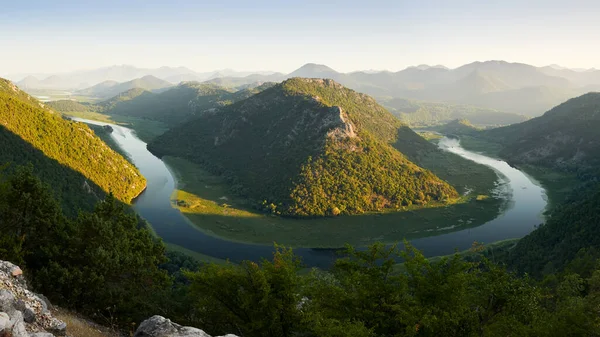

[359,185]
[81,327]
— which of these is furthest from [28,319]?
[359,185]

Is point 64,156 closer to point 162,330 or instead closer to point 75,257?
point 75,257

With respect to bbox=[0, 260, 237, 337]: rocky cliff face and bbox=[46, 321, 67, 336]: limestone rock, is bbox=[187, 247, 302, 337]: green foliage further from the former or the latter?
bbox=[46, 321, 67, 336]: limestone rock

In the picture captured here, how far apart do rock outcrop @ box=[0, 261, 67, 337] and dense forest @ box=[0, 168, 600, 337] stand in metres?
9.22

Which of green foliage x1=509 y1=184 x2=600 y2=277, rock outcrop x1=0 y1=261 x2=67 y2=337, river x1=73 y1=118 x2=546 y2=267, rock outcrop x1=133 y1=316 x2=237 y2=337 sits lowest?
river x1=73 y1=118 x2=546 y2=267

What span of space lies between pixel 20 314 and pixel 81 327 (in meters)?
7.68

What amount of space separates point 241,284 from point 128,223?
2632 cm

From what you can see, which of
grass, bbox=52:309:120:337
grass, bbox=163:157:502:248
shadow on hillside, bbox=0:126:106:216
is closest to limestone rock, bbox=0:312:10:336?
grass, bbox=52:309:120:337

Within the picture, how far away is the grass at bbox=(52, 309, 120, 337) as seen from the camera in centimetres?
2376

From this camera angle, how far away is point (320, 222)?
144750 mm

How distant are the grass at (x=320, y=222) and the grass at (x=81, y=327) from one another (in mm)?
98038

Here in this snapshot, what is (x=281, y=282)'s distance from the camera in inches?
1240

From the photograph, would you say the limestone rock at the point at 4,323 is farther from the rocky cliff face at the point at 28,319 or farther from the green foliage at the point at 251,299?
the green foliage at the point at 251,299

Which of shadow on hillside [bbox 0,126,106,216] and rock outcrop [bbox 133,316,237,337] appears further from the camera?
shadow on hillside [bbox 0,126,106,216]

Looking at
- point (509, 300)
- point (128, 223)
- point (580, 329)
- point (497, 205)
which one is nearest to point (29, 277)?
point (128, 223)
